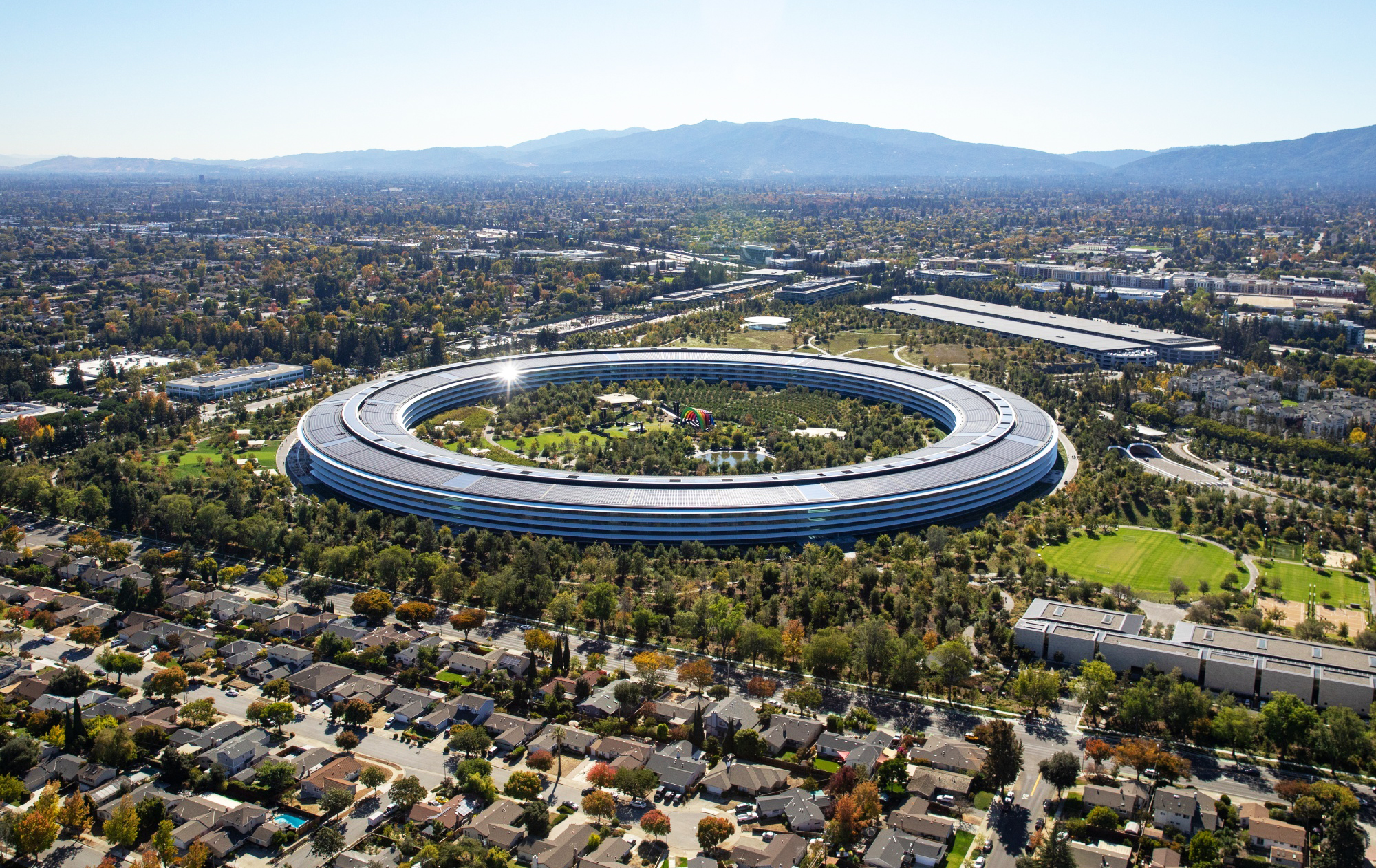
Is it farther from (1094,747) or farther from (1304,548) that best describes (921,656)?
(1304,548)

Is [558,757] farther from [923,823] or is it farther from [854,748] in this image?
[923,823]

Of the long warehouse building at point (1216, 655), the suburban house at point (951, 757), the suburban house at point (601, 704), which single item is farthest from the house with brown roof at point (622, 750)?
the long warehouse building at point (1216, 655)

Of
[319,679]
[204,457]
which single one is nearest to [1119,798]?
[319,679]

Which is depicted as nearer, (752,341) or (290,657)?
(290,657)

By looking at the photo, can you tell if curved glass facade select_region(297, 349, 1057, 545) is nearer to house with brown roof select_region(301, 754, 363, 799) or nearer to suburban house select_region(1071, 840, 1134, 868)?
house with brown roof select_region(301, 754, 363, 799)

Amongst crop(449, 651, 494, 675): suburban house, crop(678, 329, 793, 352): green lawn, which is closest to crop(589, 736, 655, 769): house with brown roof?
crop(449, 651, 494, 675): suburban house
